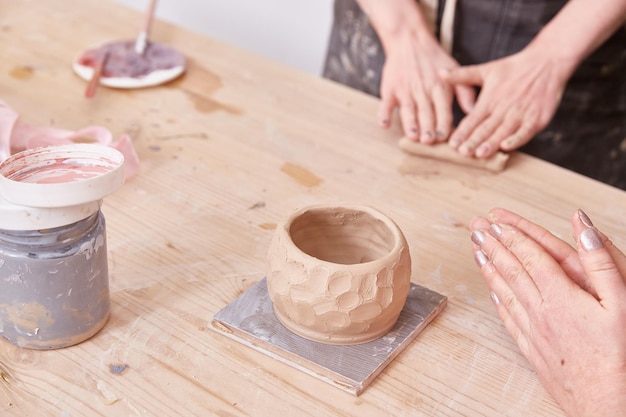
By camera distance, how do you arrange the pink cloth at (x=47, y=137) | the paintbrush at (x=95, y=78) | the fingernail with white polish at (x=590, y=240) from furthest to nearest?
1. the paintbrush at (x=95, y=78)
2. the pink cloth at (x=47, y=137)
3. the fingernail with white polish at (x=590, y=240)

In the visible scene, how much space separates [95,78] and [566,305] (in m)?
1.03

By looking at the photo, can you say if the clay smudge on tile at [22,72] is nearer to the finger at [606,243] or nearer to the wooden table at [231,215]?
the wooden table at [231,215]

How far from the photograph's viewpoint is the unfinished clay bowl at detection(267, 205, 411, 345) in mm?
873

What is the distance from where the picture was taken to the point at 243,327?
3.11ft

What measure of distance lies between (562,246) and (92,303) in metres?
0.58

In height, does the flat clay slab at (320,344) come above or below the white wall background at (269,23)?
above

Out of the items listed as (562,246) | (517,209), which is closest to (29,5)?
(517,209)

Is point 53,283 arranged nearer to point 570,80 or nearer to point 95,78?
point 95,78

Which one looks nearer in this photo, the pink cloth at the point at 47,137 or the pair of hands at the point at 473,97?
the pink cloth at the point at 47,137

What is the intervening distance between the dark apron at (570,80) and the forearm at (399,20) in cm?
11

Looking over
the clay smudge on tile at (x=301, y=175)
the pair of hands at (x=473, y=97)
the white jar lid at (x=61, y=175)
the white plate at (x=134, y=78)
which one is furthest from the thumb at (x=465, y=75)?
the white jar lid at (x=61, y=175)

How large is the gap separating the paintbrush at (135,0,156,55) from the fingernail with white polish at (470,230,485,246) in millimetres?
916

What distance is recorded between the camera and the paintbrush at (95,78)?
4.89ft

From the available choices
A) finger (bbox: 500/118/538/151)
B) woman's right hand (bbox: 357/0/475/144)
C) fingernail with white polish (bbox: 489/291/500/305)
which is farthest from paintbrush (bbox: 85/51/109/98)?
fingernail with white polish (bbox: 489/291/500/305)
